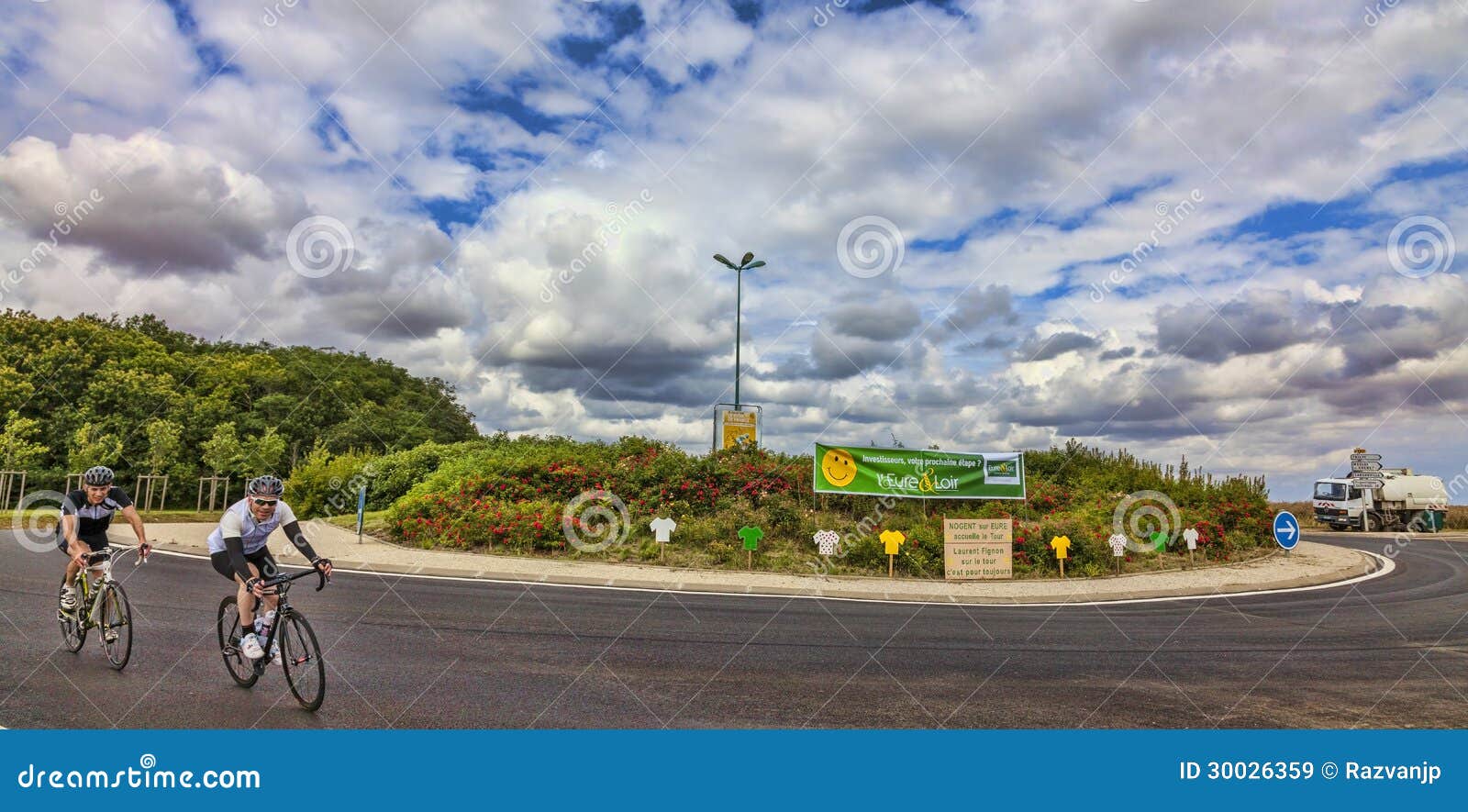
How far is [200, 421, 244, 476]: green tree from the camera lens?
45656 mm

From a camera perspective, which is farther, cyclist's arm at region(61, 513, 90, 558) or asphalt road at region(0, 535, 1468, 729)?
cyclist's arm at region(61, 513, 90, 558)

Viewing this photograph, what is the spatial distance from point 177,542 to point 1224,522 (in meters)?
28.2

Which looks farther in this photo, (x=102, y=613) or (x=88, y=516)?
(x=88, y=516)

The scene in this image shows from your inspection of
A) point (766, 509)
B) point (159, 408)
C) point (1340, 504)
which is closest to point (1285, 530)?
point (766, 509)

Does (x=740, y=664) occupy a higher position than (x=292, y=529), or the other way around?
(x=292, y=529)

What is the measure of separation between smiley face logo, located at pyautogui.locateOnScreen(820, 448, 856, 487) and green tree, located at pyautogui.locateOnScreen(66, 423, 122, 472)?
34997mm

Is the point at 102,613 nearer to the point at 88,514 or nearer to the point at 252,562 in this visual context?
the point at 88,514

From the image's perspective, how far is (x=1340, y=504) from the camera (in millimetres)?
36031

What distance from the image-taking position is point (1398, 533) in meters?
32.9

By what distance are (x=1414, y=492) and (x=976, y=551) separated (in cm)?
3219

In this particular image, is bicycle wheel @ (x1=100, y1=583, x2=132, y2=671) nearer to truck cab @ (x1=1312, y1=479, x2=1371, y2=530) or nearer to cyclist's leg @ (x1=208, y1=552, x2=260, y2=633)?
cyclist's leg @ (x1=208, y1=552, x2=260, y2=633)

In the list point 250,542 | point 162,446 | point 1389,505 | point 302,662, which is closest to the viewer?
point 302,662

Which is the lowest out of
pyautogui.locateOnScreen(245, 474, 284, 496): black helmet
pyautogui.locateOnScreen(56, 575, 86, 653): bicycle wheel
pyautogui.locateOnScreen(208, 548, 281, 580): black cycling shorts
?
pyautogui.locateOnScreen(56, 575, 86, 653): bicycle wheel

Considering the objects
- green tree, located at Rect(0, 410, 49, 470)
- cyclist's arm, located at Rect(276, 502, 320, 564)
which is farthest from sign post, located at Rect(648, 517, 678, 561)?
green tree, located at Rect(0, 410, 49, 470)
